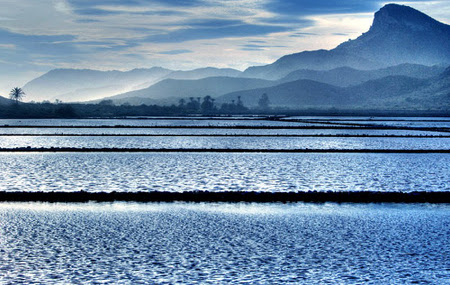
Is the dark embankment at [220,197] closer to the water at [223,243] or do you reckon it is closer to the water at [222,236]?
the water at [222,236]

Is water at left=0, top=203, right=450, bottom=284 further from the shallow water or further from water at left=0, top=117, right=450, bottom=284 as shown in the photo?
the shallow water

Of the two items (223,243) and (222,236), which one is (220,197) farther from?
(223,243)

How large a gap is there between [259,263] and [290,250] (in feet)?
5.18

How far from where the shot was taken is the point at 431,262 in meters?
13.2

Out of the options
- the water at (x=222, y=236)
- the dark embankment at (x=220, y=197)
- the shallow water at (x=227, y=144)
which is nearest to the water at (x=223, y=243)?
the water at (x=222, y=236)

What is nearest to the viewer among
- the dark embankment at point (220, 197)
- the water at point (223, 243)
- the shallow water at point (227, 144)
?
the water at point (223, 243)

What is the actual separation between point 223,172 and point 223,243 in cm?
1632

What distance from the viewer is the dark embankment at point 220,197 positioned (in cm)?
2209

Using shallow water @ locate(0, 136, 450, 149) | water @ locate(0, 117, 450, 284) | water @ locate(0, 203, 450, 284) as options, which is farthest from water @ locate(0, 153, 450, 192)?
shallow water @ locate(0, 136, 450, 149)

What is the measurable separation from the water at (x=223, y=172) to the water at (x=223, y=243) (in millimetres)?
4694

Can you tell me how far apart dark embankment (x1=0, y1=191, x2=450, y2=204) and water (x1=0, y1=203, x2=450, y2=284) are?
80 centimetres

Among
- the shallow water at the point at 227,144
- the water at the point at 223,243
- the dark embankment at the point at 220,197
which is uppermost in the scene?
the shallow water at the point at 227,144

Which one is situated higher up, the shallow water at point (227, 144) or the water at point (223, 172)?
the shallow water at point (227, 144)

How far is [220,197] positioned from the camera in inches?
871
